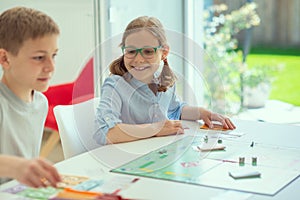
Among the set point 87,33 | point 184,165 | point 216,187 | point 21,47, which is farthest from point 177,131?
point 87,33

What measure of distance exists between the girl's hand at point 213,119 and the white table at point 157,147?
40 millimetres

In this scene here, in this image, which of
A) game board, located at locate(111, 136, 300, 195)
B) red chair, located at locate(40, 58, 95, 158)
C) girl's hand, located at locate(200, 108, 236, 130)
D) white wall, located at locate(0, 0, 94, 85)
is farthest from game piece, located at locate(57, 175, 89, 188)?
white wall, located at locate(0, 0, 94, 85)

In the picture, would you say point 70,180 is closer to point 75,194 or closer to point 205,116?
point 75,194

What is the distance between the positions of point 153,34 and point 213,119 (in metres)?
0.42

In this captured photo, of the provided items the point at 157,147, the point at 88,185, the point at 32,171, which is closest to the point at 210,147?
the point at 157,147

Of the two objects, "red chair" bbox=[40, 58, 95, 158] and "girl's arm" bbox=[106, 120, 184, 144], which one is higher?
"girl's arm" bbox=[106, 120, 184, 144]

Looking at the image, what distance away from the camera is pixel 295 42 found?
395cm

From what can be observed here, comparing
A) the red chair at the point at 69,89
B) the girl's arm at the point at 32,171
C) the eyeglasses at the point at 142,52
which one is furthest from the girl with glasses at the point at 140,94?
the red chair at the point at 69,89

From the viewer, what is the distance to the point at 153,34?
6.39 ft

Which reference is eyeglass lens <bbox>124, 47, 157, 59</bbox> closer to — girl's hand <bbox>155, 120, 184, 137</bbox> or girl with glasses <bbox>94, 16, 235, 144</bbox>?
girl with glasses <bbox>94, 16, 235, 144</bbox>

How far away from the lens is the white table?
1402 mm

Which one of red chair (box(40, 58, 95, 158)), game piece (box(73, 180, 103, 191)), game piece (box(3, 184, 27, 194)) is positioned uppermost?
game piece (box(3, 184, 27, 194))

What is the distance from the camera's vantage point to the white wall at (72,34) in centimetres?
349

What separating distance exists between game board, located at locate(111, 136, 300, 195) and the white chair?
30cm
